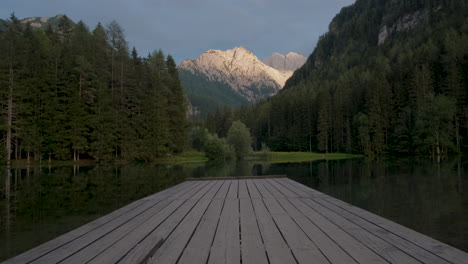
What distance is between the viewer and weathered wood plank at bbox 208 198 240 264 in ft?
10.7

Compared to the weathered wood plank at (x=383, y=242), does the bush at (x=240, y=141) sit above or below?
above

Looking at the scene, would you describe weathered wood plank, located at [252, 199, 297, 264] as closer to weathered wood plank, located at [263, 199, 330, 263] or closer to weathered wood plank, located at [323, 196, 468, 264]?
weathered wood plank, located at [263, 199, 330, 263]

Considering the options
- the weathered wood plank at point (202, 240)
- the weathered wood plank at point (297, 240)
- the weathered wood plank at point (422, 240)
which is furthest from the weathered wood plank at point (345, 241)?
the weathered wood plank at point (202, 240)

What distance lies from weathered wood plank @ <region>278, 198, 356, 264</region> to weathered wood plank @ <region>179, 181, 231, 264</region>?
134cm

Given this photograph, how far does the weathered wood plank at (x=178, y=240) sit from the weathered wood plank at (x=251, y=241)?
2.46ft

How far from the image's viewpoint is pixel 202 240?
3.98 metres

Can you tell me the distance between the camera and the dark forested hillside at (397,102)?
186ft

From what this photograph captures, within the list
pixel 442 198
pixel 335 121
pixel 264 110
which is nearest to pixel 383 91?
pixel 335 121

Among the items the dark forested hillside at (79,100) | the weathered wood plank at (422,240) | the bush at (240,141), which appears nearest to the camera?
the weathered wood plank at (422,240)

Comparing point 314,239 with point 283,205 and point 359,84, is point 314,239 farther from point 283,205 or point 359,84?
point 359,84

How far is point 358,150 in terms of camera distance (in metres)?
72.2

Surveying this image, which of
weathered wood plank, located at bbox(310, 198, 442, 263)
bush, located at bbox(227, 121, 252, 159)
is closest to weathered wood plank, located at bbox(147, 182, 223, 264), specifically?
weathered wood plank, located at bbox(310, 198, 442, 263)

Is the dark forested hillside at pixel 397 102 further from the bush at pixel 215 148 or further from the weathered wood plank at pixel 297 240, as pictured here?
the weathered wood plank at pixel 297 240

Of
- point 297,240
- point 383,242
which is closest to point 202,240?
point 297,240
